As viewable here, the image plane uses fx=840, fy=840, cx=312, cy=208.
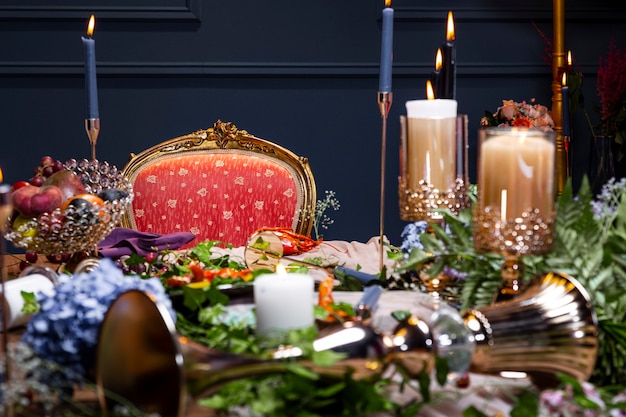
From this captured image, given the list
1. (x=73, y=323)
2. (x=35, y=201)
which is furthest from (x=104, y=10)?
(x=73, y=323)

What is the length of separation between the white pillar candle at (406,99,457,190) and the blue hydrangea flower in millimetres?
421

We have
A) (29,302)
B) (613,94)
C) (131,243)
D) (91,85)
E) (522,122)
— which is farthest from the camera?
(613,94)

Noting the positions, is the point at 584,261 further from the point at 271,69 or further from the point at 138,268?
the point at 271,69

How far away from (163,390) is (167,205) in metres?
1.67

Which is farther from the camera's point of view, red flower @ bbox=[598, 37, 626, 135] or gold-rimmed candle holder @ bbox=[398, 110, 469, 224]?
red flower @ bbox=[598, 37, 626, 135]

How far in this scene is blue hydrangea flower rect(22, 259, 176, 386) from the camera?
77 centimetres

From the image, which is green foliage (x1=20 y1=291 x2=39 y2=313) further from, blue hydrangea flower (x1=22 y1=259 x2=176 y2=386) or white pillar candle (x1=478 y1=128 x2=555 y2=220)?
white pillar candle (x1=478 y1=128 x2=555 y2=220)

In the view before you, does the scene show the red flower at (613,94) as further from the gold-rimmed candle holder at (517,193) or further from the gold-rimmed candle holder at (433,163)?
the gold-rimmed candle holder at (517,193)

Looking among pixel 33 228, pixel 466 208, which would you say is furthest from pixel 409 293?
pixel 33 228

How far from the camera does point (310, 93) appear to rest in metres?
3.20

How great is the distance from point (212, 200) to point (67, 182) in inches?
36.3

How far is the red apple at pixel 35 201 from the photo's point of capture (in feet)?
4.29

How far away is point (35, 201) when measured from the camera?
1309 millimetres

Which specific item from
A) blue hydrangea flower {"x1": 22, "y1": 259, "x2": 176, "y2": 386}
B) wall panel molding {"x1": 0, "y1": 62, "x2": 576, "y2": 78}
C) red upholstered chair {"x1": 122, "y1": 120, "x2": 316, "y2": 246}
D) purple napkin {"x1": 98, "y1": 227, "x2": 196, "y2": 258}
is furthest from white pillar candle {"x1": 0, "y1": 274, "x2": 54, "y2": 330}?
wall panel molding {"x1": 0, "y1": 62, "x2": 576, "y2": 78}
